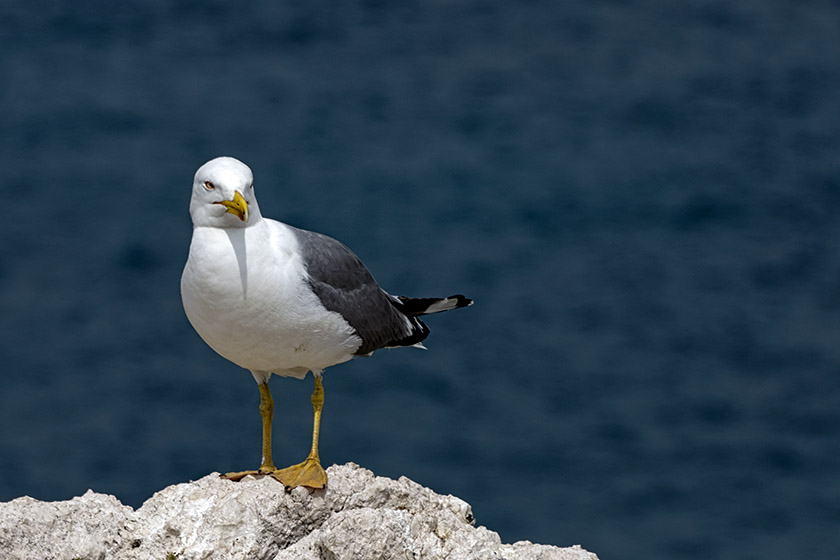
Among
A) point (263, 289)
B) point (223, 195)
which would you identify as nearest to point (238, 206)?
point (223, 195)

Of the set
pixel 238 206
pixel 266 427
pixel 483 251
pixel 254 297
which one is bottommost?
pixel 266 427

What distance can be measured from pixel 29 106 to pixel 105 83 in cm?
119

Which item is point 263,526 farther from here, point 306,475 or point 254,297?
point 254,297

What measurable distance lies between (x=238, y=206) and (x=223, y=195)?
0.32 ft

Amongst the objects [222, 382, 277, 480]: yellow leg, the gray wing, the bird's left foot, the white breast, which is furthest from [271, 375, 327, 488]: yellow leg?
the gray wing

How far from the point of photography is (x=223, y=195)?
20.9 feet

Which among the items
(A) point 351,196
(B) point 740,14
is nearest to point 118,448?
(A) point 351,196

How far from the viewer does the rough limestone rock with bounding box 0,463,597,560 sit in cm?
588

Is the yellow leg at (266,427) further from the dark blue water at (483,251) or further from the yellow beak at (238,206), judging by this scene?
the dark blue water at (483,251)

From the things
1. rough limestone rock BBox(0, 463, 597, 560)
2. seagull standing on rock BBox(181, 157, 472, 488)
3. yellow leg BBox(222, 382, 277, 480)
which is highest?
seagull standing on rock BBox(181, 157, 472, 488)

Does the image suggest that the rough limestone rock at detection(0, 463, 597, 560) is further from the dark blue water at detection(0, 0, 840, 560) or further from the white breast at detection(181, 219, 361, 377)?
the dark blue water at detection(0, 0, 840, 560)

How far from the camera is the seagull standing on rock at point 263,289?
6.43m

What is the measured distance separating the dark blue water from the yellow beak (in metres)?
9.20

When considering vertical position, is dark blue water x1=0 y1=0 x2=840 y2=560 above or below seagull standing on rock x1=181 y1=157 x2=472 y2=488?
above
